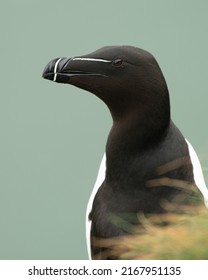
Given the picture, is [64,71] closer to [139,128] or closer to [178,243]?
[139,128]

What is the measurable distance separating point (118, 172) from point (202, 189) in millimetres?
476

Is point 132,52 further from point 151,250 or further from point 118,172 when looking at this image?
point 151,250

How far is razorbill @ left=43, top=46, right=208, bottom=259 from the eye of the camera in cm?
395

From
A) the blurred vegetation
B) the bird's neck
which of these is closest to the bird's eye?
the bird's neck

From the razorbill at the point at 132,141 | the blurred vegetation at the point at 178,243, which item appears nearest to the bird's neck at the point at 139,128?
the razorbill at the point at 132,141

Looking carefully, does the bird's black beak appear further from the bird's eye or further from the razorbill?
the bird's eye

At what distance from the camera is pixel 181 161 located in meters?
4.11

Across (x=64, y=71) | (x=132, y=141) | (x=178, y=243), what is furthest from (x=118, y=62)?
(x=178, y=243)

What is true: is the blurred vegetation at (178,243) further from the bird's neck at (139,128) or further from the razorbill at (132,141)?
the bird's neck at (139,128)

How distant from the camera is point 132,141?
4117 millimetres

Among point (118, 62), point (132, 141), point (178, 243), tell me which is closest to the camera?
Answer: point (178, 243)

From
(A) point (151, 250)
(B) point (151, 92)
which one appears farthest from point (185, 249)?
(B) point (151, 92)

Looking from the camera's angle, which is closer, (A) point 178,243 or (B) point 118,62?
(A) point 178,243

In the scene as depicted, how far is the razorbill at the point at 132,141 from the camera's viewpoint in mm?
3949
